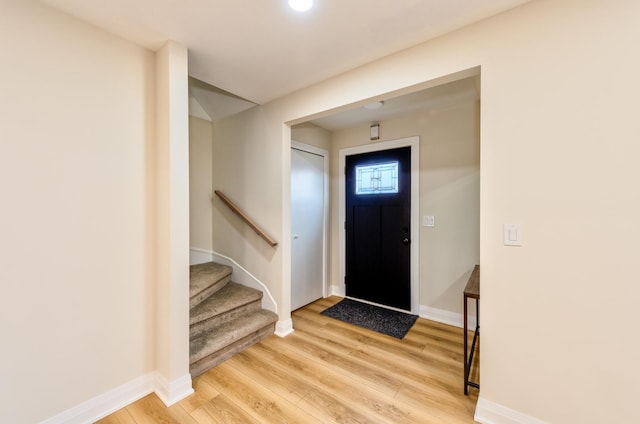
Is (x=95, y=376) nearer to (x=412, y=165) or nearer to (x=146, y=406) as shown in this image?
(x=146, y=406)

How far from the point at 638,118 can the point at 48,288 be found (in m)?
3.06

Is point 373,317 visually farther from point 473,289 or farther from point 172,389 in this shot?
point 172,389

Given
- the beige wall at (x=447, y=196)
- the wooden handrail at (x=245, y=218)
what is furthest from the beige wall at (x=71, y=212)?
the beige wall at (x=447, y=196)

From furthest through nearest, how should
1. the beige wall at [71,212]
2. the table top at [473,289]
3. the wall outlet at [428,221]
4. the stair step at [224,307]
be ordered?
the wall outlet at [428,221]
the stair step at [224,307]
the table top at [473,289]
the beige wall at [71,212]

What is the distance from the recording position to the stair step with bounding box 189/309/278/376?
2.04 m

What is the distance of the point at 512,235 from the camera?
1.47 m

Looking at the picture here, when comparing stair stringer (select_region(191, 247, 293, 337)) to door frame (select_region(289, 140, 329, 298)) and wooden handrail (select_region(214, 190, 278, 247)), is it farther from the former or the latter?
door frame (select_region(289, 140, 329, 298))

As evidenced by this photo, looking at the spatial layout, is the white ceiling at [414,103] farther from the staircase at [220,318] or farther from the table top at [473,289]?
the staircase at [220,318]

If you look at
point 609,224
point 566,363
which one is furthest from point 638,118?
point 566,363

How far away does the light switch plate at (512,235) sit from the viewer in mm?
1452

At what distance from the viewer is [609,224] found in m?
1.25

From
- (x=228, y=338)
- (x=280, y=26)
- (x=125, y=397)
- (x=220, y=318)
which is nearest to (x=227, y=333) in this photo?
(x=228, y=338)

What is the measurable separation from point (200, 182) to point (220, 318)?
1.69 meters

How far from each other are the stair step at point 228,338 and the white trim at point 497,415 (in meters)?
1.79
